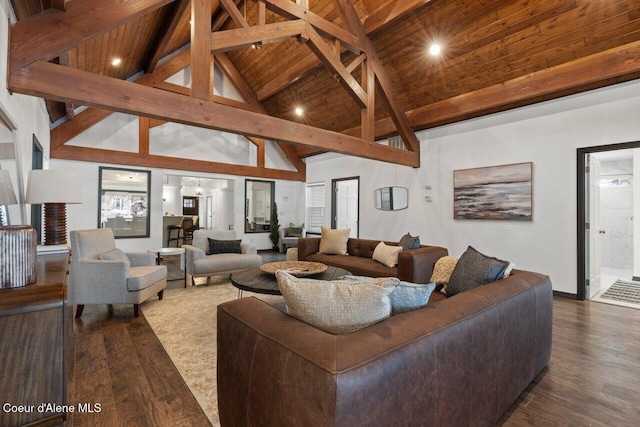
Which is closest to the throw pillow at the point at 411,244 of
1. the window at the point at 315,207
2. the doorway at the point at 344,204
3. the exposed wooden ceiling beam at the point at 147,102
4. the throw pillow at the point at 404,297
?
the exposed wooden ceiling beam at the point at 147,102

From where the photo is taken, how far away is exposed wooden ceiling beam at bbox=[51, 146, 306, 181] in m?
5.99

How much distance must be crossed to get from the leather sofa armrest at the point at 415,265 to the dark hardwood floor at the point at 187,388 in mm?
1382

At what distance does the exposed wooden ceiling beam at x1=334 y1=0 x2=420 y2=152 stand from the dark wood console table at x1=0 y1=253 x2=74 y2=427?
4.93m

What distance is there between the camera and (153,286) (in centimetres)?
351

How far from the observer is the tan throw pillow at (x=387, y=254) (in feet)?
13.6

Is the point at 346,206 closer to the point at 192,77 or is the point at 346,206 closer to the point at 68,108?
the point at 192,77

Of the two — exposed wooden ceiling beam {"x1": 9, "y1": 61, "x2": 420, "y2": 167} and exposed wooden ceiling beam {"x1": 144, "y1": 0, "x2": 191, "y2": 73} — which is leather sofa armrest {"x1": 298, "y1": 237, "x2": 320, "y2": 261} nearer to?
exposed wooden ceiling beam {"x1": 9, "y1": 61, "x2": 420, "y2": 167}

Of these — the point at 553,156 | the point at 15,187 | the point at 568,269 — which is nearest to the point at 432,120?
the point at 553,156

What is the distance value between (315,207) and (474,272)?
687 cm

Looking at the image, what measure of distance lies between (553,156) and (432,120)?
6.25 ft

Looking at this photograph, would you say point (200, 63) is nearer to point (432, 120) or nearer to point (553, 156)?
point (432, 120)

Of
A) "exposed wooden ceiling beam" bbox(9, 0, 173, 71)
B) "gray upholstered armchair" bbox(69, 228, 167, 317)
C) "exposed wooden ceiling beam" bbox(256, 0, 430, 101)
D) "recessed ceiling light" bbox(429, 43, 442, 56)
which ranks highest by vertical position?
"exposed wooden ceiling beam" bbox(256, 0, 430, 101)

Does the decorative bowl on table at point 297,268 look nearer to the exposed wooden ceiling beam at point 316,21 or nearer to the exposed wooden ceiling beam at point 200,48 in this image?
the exposed wooden ceiling beam at point 200,48

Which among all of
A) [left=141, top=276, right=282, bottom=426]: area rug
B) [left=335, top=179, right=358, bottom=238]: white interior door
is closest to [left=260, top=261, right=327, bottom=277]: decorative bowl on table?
[left=141, top=276, right=282, bottom=426]: area rug
